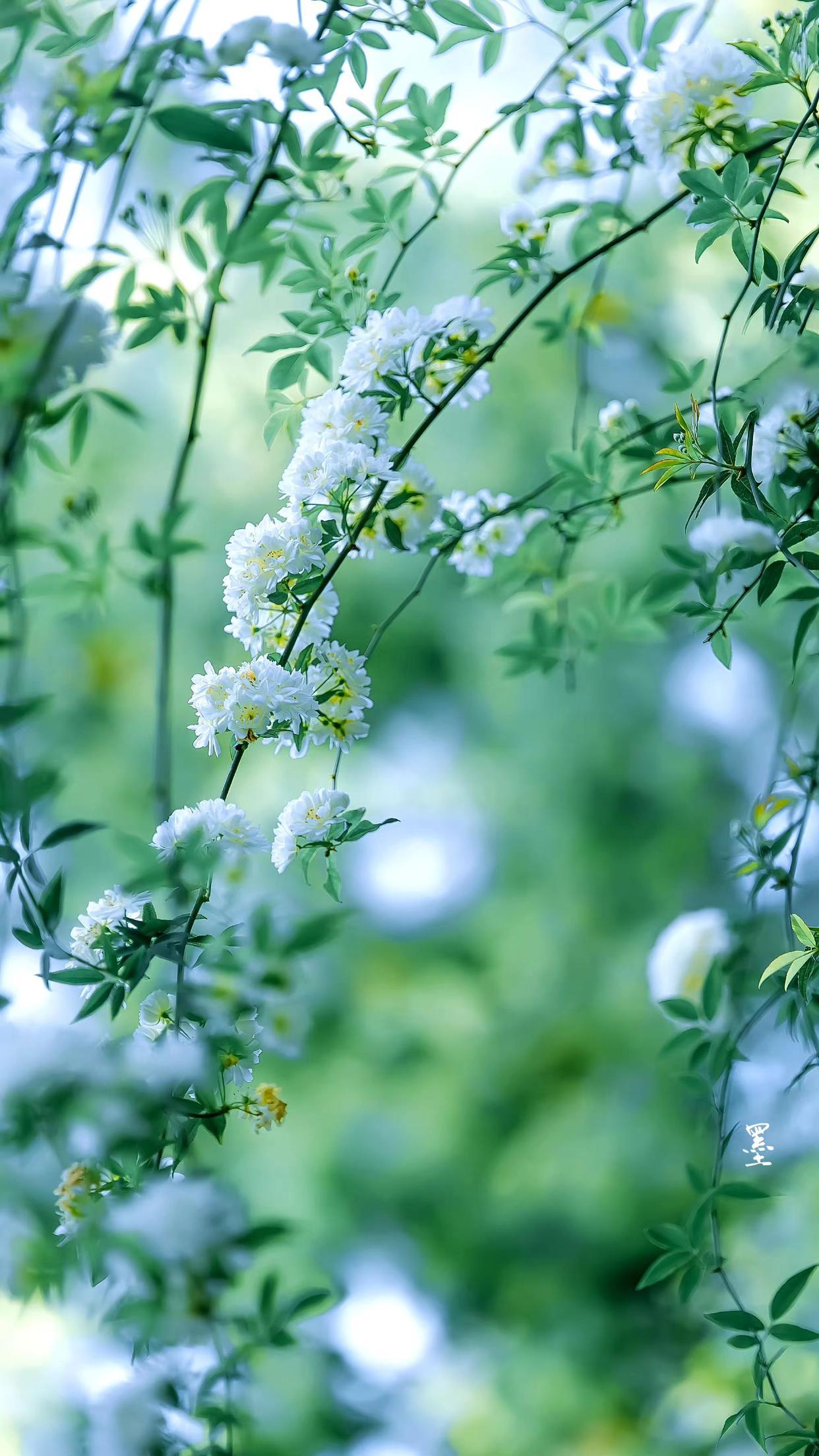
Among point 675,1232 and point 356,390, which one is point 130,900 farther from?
point 675,1232

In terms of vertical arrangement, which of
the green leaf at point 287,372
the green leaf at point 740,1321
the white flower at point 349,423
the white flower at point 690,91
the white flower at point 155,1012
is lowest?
the green leaf at point 740,1321

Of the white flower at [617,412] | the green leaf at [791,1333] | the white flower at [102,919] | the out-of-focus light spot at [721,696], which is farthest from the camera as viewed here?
the out-of-focus light spot at [721,696]

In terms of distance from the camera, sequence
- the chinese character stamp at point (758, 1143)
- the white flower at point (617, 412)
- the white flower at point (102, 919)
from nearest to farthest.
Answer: the white flower at point (102, 919) < the chinese character stamp at point (758, 1143) < the white flower at point (617, 412)

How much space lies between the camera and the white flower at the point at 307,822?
500 mm

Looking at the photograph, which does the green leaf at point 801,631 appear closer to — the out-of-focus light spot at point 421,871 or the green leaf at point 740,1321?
the green leaf at point 740,1321

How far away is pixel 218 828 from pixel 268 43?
0.27 meters

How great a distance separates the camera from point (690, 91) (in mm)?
595

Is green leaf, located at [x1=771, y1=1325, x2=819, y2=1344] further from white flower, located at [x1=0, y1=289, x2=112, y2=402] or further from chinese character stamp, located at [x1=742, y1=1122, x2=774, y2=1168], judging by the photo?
white flower, located at [x1=0, y1=289, x2=112, y2=402]

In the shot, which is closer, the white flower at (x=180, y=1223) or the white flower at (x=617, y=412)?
the white flower at (x=180, y=1223)

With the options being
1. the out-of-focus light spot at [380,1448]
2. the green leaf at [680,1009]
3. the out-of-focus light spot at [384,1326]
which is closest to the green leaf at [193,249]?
the green leaf at [680,1009]

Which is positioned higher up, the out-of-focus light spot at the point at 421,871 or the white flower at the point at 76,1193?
the out-of-focus light spot at the point at 421,871

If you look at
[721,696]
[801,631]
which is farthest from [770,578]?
[721,696]

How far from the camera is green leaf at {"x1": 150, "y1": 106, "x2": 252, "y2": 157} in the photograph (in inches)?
14.0

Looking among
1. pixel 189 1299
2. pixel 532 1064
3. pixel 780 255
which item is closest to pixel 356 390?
pixel 189 1299
